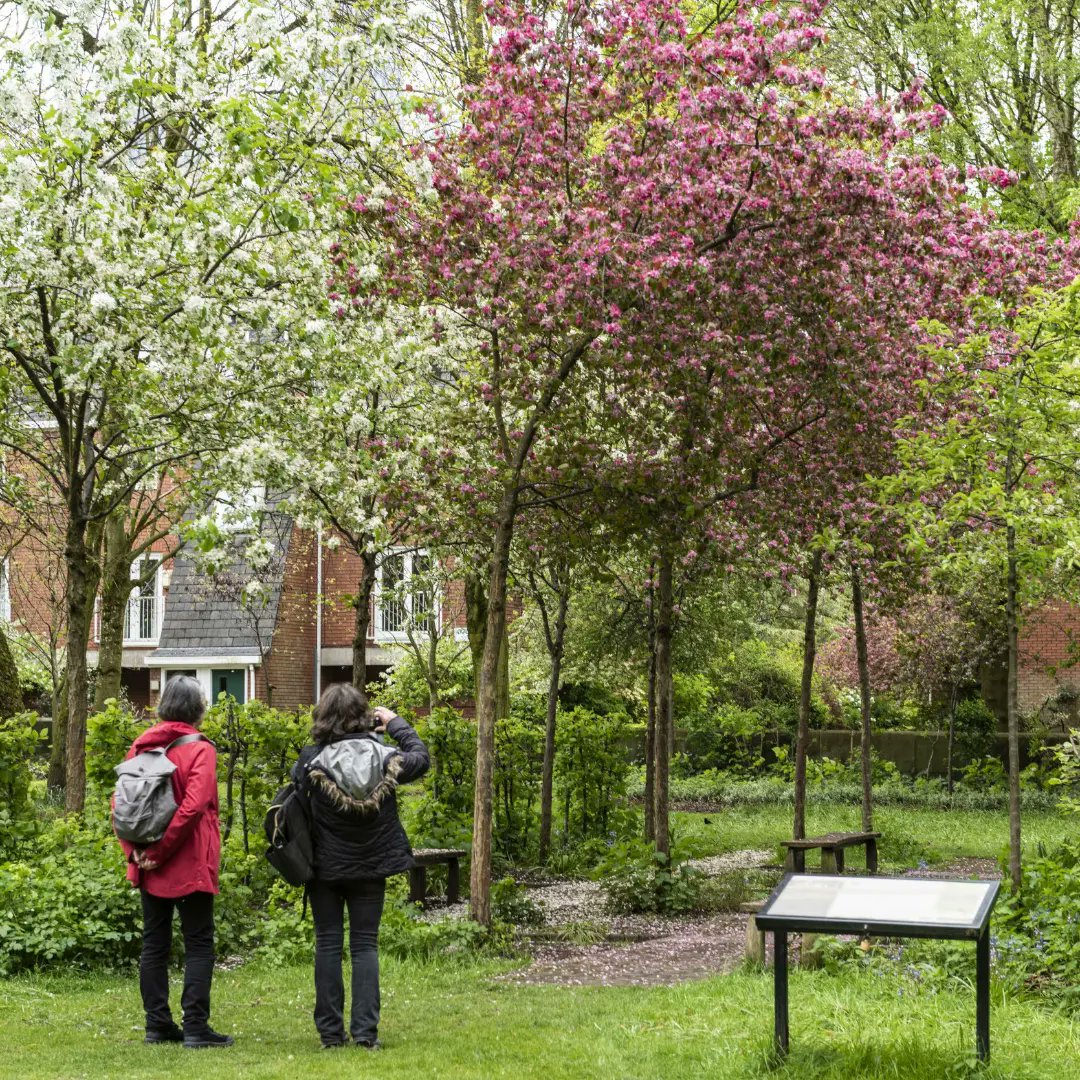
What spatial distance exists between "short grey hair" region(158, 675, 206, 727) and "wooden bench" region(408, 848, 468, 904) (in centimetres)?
467

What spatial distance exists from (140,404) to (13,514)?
20165 mm

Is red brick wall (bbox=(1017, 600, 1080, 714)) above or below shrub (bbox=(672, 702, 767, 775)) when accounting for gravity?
above

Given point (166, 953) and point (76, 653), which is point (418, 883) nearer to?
point (76, 653)

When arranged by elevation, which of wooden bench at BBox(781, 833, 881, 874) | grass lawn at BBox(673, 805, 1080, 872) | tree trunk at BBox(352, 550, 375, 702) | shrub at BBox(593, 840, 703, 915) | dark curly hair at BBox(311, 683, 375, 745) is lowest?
grass lawn at BBox(673, 805, 1080, 872)

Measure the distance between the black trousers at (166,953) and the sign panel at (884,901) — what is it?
2819 mm

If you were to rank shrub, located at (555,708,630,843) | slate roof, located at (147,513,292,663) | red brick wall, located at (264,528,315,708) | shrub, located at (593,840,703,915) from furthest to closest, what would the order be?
slate roof, located at (147,513,292,663) < red brick wall, located at (264,528,315,708) < shrub, located at (555,708,630,843) < shrub, located at (593,840,703,915)

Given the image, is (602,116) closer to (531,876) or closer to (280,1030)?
(280,1030)

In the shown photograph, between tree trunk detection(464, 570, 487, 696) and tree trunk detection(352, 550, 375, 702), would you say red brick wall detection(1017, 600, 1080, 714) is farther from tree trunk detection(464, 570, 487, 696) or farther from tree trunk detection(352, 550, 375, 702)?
tree trunk detection(352, 550, 375, 702)

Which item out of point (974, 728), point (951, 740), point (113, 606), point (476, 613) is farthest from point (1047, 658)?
point (113, 606)

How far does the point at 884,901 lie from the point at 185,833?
3243mm

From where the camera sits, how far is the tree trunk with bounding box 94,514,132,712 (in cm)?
1806

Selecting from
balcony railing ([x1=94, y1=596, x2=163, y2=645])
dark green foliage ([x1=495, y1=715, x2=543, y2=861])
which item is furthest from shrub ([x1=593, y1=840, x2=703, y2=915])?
balcony railing ([x1=94, y1=596, x2=163, y2=645])

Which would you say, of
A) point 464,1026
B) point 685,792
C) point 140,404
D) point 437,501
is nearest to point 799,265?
point 437,501

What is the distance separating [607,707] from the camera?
2745 cm
